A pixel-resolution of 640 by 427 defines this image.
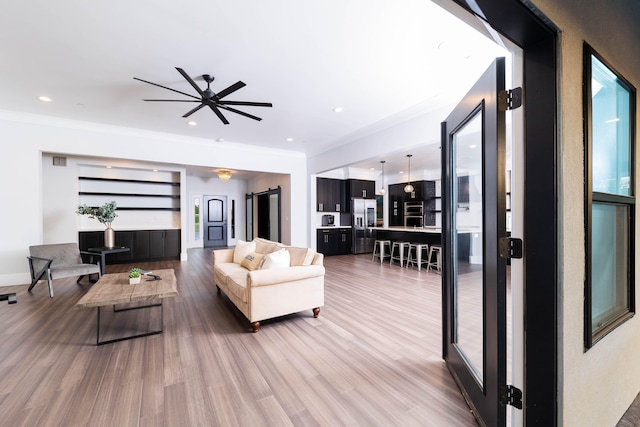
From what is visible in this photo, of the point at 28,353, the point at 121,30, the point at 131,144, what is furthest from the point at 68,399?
the point at 131,144

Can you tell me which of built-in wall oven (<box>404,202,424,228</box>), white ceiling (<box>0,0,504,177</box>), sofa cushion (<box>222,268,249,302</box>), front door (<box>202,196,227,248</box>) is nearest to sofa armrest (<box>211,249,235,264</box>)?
sofa cushion (<box>222,268,249,302</box>)

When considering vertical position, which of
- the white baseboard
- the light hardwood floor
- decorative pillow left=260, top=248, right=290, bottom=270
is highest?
decorative pillow left=260, top=248, right=290, bottom=270

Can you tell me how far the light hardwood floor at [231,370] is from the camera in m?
1.66

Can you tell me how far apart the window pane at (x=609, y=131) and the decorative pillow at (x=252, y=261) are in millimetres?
3406

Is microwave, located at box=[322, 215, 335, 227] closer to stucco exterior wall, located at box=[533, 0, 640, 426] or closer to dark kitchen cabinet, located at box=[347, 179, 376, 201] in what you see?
dark kitchen cabinet, located at box=[347, 179, 376, 201]

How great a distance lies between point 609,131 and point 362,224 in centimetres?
735

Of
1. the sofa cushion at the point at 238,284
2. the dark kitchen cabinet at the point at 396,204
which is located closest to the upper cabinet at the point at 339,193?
the dark kitchen cabinet at the point at 396,204

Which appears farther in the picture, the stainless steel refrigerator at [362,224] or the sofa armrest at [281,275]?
the stainless steel refrigerator at [362,224]

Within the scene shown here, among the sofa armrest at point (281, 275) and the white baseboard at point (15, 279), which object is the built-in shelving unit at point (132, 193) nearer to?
the white baseboard at point (15, 279)

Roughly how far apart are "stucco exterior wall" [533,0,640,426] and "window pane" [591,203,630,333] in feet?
0.50

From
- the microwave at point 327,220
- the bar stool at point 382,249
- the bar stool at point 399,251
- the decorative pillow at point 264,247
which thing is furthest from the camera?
the microwave at point 327,220

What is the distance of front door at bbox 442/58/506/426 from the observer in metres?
1.32

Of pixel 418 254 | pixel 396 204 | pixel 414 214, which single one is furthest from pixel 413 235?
pixel 396 204

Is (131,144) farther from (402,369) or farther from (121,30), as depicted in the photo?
(402,369)
